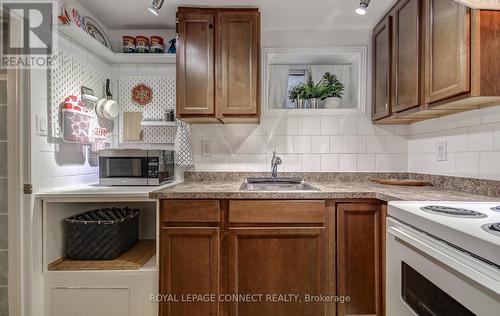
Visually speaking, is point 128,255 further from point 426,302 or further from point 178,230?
point 426,302

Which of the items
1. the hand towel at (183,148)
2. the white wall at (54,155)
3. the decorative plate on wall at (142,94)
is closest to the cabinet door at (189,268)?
the hand towel at (183,148)

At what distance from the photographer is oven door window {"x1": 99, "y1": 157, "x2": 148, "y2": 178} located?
1.82 metres

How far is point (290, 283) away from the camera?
154 centimetres

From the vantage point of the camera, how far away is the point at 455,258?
2.70 feet

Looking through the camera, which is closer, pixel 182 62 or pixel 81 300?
pixel 81 300

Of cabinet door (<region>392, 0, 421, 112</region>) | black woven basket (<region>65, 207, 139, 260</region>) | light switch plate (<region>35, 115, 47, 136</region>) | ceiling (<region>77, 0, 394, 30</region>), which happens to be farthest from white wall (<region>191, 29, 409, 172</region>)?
light switch plate (<region>35, 115, 47, 136</region>)

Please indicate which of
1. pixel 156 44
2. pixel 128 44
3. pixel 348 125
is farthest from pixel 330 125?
pixel 128 44

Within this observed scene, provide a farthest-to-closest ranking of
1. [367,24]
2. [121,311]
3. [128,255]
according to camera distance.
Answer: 1. [367,24]
2. [128,255]
3. [121,311]

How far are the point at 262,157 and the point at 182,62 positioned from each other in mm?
957

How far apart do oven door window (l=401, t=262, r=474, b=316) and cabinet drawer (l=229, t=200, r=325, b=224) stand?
53 centimetres

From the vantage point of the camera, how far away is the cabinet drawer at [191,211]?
5.05 ft

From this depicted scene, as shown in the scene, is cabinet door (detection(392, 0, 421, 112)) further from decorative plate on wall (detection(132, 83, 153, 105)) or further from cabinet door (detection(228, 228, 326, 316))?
decorative plate on wall (detection(132, 83, 153, 105))

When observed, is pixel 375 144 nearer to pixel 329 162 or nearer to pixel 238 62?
pixel 329 162

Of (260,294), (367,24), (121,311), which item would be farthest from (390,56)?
(121,311)
